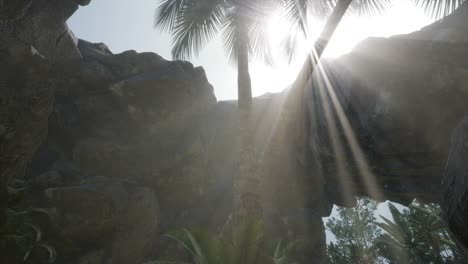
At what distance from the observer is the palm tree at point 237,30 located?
25.4 feet

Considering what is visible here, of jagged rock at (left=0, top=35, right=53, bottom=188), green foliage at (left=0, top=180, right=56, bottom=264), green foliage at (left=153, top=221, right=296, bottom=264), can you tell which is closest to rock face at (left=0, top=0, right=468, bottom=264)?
jagged rock at (left=0, top=35, right=53, bottom=188)

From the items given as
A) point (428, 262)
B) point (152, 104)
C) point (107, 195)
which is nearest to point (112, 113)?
point (152, 104)

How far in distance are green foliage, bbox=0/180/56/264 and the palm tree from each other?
5.30m

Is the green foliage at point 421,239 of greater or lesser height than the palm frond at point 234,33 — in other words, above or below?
below

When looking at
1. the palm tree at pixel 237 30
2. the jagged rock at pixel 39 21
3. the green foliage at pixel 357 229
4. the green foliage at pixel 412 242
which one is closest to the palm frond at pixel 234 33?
the palm tree at pixel 237 30

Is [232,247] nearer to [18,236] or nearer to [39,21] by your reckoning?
[18,236]

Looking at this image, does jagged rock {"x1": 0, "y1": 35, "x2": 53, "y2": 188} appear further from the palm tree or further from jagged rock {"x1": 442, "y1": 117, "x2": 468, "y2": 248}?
jagged rock {"x1": 442, "y1": 117, "x2": 468, "y2": 248}

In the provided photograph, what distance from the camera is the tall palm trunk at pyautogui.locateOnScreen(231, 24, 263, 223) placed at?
646cm

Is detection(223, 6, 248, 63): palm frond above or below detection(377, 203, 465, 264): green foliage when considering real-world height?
above

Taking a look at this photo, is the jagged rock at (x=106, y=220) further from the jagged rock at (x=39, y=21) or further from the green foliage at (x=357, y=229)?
the green foliage at (x=357, y=229)

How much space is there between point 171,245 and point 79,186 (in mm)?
4846

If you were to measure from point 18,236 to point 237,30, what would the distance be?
28.5 ft

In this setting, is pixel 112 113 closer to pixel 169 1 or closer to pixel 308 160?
pixel 169 1

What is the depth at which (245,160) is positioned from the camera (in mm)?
7418
